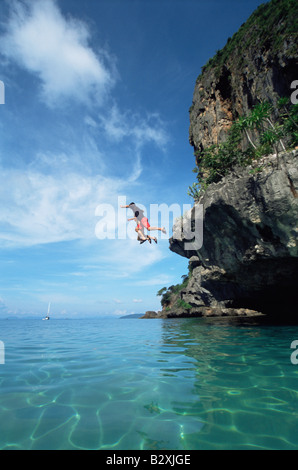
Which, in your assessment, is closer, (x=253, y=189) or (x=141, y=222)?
(x=141, y=222)

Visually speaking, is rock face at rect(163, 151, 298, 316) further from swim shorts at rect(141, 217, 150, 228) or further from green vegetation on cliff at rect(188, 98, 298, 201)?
swim shorts at rect(141, 217, 150, 228)

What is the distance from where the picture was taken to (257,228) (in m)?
13.4

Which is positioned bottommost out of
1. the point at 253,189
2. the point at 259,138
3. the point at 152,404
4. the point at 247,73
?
the point at 152,404

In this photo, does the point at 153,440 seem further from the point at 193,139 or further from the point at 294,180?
the point at 193,139

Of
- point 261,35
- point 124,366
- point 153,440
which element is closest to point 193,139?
point 261,35

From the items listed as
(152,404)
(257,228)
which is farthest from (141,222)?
(152,404)

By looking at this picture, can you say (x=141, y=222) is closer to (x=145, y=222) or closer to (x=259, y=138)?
(x=145, y=222)

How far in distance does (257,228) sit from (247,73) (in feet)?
52.9

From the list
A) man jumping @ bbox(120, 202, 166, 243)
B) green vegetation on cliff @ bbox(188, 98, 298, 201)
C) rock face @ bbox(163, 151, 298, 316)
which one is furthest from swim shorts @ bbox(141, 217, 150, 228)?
green vegetation on cliff @ bbox(188, 98, 298, 201)

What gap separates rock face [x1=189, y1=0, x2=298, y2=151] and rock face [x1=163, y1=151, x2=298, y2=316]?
27.7 feet

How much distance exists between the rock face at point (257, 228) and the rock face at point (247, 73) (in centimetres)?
843

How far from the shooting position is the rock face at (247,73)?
16.0m

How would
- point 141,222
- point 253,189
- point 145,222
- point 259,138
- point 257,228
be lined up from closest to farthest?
point 145,222 < point 141,222 < point 253,189 < point 257,228 < point 259,138

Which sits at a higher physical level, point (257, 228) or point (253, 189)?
point (253, 189)
